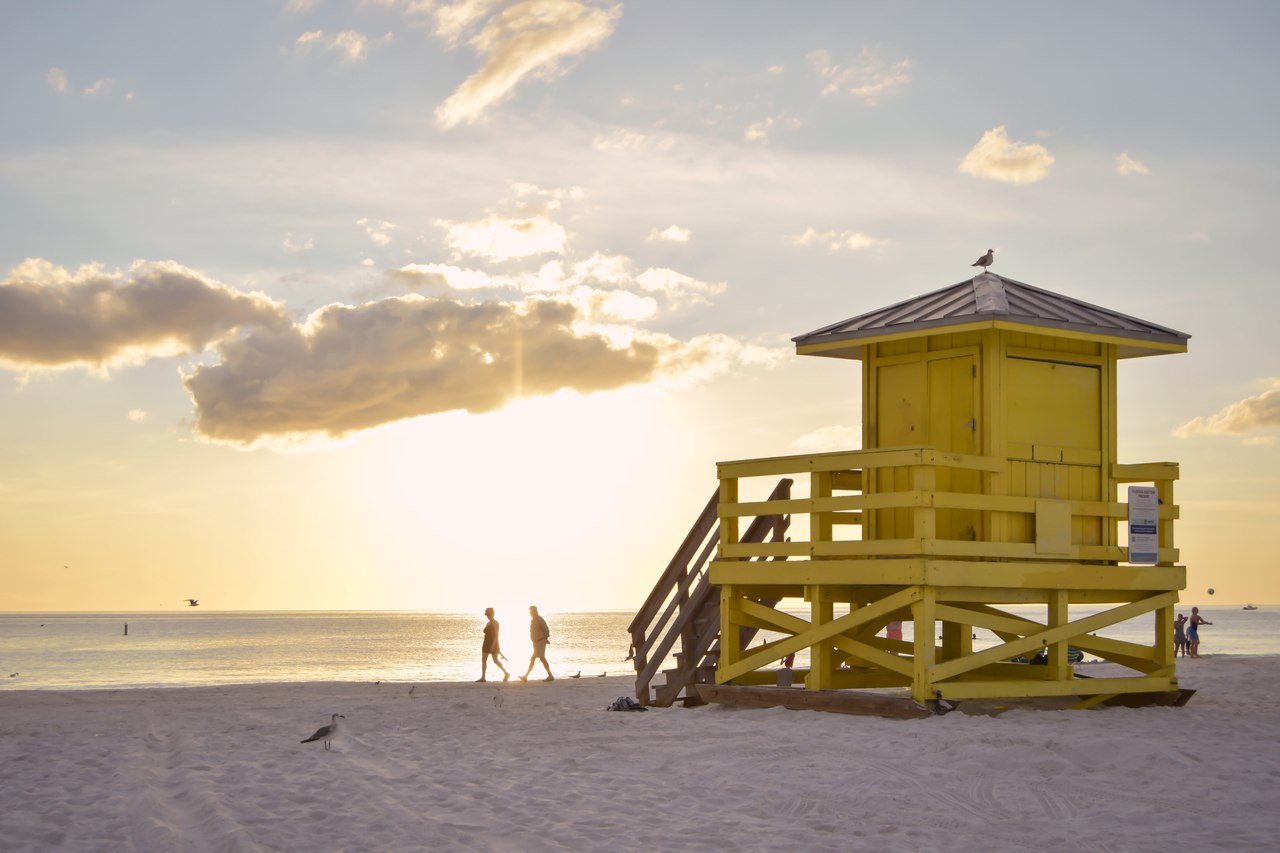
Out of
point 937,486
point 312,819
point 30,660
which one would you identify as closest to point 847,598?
point 937,486

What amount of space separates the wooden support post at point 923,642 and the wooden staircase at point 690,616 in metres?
2.88

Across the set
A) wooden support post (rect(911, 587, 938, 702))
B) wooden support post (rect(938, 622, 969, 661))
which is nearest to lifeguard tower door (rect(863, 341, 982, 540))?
wooden support post (rect(911, 587, 938, 702))

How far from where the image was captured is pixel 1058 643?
13.6 meters

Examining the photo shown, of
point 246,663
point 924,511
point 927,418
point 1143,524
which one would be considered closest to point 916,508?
point 924,511

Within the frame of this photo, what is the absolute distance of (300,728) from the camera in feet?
45.6

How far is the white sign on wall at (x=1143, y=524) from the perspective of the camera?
1427 cm

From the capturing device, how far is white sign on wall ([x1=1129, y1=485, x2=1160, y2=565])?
14266mm

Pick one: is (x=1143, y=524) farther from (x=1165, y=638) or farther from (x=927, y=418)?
(x=927, y=418)

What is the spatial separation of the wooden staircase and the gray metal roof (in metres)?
2.02

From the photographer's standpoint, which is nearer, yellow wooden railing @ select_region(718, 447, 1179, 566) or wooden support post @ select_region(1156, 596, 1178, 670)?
yellow wooden railing @ select_region(718, 447, 1179, 566)

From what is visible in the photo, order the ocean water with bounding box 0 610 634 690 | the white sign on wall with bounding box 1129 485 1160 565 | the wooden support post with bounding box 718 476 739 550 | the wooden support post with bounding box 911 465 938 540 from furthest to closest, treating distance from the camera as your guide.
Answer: the ocean water with bounding box 0 610 634 690 → the wooden support post with bounding box 718 476 739 550 → the white sign on wall with bounding box 1129 485 1160 565 → the wooden support post with bounding box 911 465 938 540

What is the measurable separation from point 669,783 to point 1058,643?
19.4 ft

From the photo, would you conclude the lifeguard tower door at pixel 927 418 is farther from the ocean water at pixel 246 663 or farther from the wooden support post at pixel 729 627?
the ocean water at pixel 246 663

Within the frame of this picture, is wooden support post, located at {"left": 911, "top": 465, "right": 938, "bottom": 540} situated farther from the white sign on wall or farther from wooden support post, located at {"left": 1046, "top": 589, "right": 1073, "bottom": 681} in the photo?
the white sign on wall
